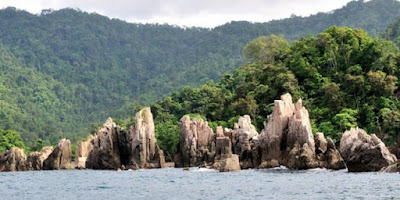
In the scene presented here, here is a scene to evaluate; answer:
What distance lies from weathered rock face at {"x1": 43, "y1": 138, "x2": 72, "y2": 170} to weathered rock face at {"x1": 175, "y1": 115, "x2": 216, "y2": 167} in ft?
59.6

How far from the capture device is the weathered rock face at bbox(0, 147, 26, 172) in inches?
3967

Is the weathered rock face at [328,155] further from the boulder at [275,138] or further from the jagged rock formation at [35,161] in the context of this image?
the jagged rock formation at [35,161]

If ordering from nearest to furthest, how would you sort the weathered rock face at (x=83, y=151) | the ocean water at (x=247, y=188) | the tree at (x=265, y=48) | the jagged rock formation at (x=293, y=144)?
the ocean water at (x=247, y=188) → the jagged rock formation at (x=293, y=144) → the weathered rock face at (x=83, y=151) → the tree at (x=265, y=48)

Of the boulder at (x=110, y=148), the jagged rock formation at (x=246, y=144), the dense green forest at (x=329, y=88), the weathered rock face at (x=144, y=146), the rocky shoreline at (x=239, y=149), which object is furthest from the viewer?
the dense green forest at (x=329, y=88)

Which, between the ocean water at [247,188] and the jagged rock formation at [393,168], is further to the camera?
the jagged rock formation at [393,168]

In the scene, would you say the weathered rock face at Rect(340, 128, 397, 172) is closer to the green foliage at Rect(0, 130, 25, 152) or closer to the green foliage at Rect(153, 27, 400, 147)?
the green foliage at Rect(153, 27, 400, 147)

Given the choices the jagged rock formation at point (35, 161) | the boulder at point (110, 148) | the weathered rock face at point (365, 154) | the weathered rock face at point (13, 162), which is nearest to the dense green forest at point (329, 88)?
the jagged rock formation at point (35, 161)

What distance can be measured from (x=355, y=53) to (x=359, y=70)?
6741 mm

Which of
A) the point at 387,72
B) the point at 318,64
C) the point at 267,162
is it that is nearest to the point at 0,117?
the point at 318,64

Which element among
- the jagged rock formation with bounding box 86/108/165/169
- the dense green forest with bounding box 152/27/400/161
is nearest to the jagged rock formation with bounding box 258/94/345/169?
the dense green forest with bounding box 152/27/400/161

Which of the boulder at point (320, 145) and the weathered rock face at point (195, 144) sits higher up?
the weathered rock face at point (195, 144)

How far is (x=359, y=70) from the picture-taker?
101 metres

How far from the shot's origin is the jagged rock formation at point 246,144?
7119 cm

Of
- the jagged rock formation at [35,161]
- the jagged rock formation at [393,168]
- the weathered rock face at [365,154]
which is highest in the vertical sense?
the jagged rock formation at [35,161]
